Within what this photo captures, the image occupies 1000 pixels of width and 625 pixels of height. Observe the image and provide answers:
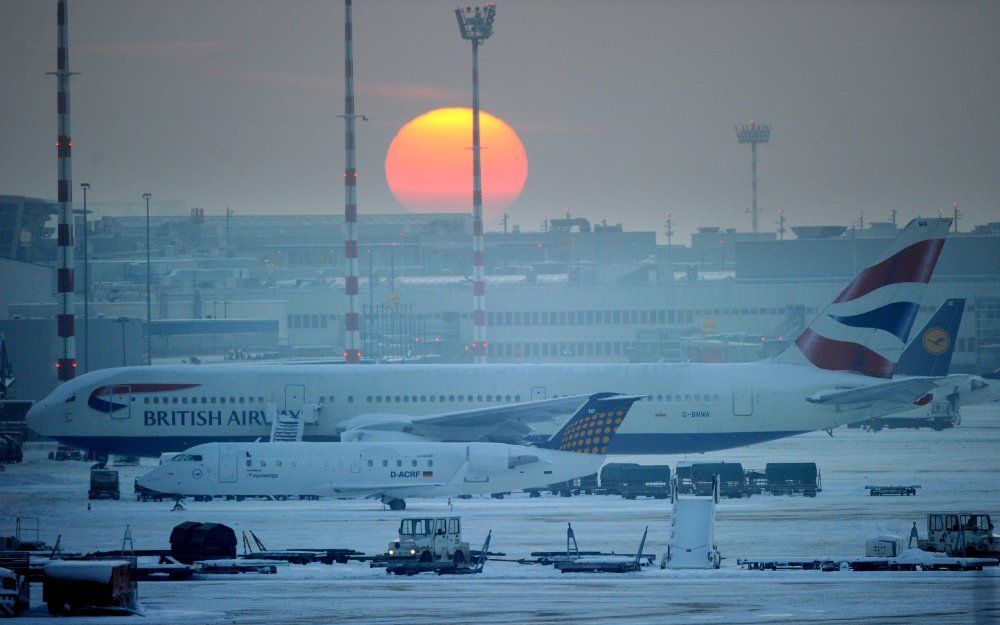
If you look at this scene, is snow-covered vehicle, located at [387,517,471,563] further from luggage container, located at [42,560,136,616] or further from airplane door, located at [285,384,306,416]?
airplane door, located at [285,384,306,416]

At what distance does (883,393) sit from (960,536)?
1530cm

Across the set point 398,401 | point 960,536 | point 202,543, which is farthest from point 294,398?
point 960,536

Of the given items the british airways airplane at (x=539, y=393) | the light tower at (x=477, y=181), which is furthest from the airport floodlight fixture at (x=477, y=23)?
the british airways airplane at (x=539, y=393)

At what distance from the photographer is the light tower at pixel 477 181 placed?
339ft

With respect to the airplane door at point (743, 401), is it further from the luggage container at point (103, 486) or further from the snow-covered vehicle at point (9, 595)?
the snow-covered vehicle at point (9, 595)

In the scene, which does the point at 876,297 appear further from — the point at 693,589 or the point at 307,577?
the point at 307,577

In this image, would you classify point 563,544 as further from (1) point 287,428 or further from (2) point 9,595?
(1) point 287,428

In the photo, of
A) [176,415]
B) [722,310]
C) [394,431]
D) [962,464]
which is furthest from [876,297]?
[722,310]

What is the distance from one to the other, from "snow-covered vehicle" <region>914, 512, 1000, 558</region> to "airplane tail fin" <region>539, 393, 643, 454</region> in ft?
43.3

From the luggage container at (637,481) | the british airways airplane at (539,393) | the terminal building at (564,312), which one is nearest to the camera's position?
the luggage container at (637,481)

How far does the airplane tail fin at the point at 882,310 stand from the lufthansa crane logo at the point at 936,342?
1112 cm

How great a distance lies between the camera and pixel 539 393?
5809 cm

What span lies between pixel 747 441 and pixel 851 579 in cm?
2172

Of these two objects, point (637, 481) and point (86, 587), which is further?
point (637, 481)
